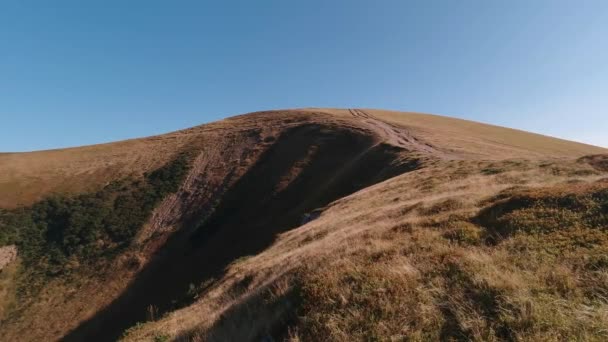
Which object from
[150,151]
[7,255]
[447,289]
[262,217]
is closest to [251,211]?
[262,217]

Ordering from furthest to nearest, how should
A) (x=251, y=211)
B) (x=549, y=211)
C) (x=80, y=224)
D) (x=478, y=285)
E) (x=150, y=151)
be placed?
(x=150, y=151), (x=80, y=224), (x=251, y=211), (x=549, y=211), (x=478, y=285)

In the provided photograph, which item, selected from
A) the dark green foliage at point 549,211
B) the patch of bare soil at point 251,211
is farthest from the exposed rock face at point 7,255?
the dark green foliage at point 549,211

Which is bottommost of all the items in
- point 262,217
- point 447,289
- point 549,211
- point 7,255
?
point 7,255

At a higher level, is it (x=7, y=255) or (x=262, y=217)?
(x=262, y=217)

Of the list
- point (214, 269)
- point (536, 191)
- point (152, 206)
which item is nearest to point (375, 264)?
point (536, 191)

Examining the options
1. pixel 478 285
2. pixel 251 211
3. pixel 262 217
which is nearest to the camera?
pixel 478 285

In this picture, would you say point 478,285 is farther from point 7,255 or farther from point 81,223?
point 7,255

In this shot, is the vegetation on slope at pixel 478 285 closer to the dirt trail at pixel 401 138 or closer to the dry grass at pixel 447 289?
the dry grass at pixel 447 289

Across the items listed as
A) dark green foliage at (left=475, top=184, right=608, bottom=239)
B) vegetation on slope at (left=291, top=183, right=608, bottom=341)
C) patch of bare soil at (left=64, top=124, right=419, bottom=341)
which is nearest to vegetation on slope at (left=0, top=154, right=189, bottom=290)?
patch of bare soil at (left=64, top=124, right=419, bottom=341)
